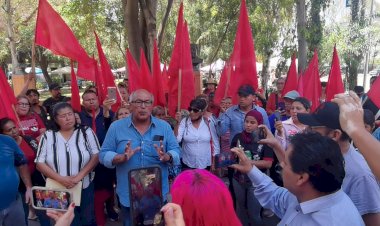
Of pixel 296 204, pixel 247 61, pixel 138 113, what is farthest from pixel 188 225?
pixel 247 61

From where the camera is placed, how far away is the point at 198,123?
4676 mm

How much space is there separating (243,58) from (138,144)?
2914 mm

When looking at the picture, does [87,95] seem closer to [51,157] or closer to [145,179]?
[51,157]

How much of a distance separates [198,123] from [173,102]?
4.49 feet

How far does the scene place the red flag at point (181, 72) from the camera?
18.8 feet

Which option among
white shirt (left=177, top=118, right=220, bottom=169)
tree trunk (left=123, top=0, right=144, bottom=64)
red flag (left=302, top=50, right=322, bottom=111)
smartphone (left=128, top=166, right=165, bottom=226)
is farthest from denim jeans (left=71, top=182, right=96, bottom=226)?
tree trunk (left=123, top=0, right=144, bottom=64)

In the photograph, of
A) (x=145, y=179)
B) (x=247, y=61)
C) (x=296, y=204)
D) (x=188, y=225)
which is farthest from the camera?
(x=247, y=61)

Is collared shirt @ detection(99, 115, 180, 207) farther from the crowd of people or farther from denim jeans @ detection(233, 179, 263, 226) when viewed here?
denim jeans @ detection(233, 179, 263, 226)

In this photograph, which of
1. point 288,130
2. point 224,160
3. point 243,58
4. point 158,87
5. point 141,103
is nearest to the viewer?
point 224,160

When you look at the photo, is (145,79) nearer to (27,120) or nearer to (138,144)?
(27,120)

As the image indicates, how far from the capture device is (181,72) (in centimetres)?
578

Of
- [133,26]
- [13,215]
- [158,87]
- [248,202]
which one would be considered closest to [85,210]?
[13,215]

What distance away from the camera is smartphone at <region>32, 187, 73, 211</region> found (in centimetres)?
260

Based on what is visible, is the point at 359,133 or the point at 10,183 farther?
the point at 10,183
